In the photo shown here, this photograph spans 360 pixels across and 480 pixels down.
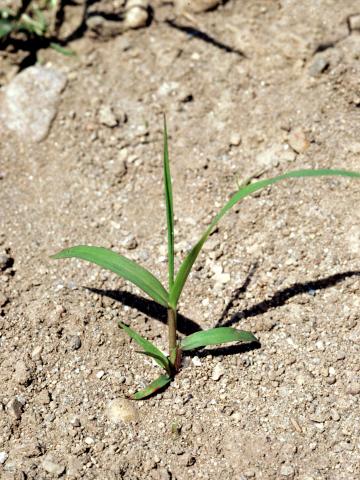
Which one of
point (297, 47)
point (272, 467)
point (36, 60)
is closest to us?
point (272, 467)

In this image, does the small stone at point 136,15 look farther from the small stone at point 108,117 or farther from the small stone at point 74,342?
the small stone at point 74,342

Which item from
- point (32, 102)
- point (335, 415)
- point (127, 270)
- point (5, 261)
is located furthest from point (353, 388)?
point (32, 102)

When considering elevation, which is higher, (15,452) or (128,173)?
(128,173)

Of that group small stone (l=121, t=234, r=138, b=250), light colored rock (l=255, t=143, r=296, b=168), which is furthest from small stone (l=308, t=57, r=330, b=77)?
small stone (l=121, t=234, r=138, b=250)

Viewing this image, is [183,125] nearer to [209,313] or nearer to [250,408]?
[209,313]

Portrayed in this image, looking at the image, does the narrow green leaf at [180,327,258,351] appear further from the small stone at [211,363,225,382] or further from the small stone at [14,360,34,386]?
the small stone at [14,360,34,386]

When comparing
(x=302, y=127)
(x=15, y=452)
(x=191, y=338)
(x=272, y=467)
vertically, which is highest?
(x=302, y=127)

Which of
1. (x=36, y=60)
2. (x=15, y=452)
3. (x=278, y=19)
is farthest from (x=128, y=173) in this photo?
(x=15, y=452)
